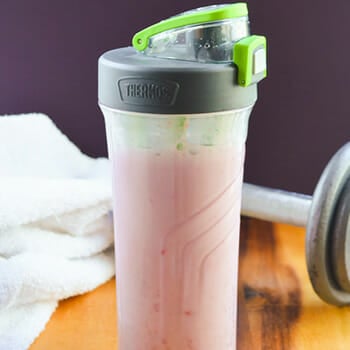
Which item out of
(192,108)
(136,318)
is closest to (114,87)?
(192,108)

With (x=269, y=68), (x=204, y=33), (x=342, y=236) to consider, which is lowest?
(x=342, y=236)

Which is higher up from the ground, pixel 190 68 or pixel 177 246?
pixel 190 68

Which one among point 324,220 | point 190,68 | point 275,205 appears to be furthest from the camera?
point 275,205

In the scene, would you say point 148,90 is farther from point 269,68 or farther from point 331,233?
point 269,68

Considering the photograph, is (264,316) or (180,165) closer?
(180,165)

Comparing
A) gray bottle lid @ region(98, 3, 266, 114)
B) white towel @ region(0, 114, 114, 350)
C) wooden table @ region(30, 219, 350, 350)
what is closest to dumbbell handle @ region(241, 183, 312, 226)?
wooden table @ region(30, 219, 350, 350)

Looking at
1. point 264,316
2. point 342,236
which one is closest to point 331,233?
point 342,236

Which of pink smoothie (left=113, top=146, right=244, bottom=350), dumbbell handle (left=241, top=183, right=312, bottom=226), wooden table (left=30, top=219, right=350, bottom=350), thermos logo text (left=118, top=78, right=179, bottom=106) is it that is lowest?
wooden table (left=30, top=219, right=350, bottom=350)

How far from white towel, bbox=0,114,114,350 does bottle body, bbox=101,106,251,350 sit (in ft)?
0.49

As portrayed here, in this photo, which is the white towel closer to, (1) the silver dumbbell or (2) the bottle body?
(2) the bottle body

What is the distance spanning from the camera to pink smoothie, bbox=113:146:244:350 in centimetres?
59

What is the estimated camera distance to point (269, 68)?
1006 mm

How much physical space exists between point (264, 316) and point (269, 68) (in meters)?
0.40

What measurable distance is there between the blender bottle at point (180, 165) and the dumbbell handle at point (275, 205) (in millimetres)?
266
